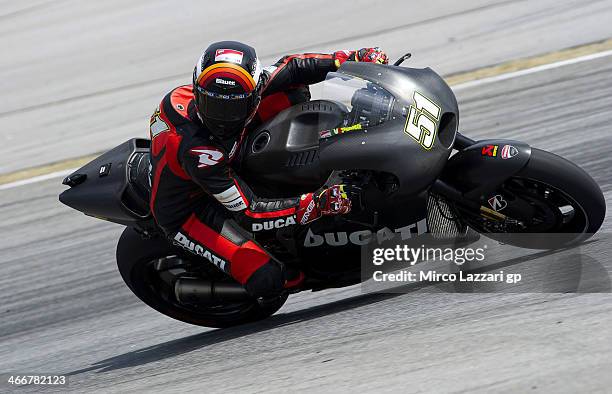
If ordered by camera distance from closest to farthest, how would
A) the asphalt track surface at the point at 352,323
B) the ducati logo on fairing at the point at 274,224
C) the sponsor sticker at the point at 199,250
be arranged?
the asphalt track surface at the point at 352,323, the ducati logo on fairing at the point at 274,224, the sponsor sticker at the point at 199,250

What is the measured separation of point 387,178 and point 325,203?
0.33 meters

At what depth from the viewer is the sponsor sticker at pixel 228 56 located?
4.70 meters

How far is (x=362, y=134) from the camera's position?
458 centimetres

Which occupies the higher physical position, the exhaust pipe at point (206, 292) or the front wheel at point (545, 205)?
the front wheel at point (545, 205)

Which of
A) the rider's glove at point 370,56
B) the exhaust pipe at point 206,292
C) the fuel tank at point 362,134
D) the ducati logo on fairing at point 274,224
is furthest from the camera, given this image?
the exhaust pipe at point 206,292

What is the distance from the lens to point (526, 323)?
164 inches

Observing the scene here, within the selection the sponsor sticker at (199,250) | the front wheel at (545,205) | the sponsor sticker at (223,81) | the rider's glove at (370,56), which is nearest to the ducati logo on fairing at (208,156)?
the sponsor sticker at (223,81)

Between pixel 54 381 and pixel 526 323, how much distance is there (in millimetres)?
2720

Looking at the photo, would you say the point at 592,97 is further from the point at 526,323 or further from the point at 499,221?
the point at 526,323

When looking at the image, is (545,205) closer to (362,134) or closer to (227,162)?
(362,134)

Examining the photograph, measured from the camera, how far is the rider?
184 inches

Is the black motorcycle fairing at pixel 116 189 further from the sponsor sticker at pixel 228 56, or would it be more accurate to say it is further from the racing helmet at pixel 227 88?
the sponsor sticker at pixel 228 56

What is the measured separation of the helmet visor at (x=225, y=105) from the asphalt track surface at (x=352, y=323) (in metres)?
1.20

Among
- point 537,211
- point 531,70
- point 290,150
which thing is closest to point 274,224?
point 290,150
